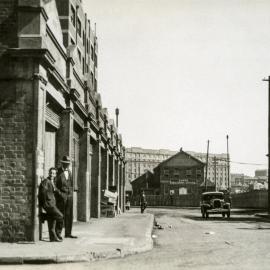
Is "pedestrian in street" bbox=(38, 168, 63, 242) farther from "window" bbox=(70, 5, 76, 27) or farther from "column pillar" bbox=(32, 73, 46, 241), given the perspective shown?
"window" bbox=(70, 5, 76, 27)

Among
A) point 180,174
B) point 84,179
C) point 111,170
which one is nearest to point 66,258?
point 84,179

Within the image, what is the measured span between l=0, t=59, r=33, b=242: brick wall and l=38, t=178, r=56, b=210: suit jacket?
274mm

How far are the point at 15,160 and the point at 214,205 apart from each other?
2384cm

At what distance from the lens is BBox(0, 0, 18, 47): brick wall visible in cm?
1364

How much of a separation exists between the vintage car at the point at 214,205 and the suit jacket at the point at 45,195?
22695mm

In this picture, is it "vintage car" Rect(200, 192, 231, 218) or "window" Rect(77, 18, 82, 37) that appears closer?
"vintage car" Rect(200, 192, 231, 218)

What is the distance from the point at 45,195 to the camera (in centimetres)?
1325

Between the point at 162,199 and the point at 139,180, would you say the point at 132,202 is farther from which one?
the point at 139,180

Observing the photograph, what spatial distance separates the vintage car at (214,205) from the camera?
115ft

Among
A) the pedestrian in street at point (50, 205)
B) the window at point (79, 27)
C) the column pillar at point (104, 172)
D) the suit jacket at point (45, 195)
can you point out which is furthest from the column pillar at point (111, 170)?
the suit jacket at point (45, 195)

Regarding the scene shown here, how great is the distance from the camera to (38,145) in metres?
13.5

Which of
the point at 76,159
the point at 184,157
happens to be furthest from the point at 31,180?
the point at 184,157

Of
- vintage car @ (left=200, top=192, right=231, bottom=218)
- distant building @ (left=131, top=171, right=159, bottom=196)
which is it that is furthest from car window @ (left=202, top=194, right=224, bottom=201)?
distant building @ (left=131, top=171, right=159, bottom=196)

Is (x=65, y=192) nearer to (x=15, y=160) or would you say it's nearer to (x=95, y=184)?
(x=15, y=160)
